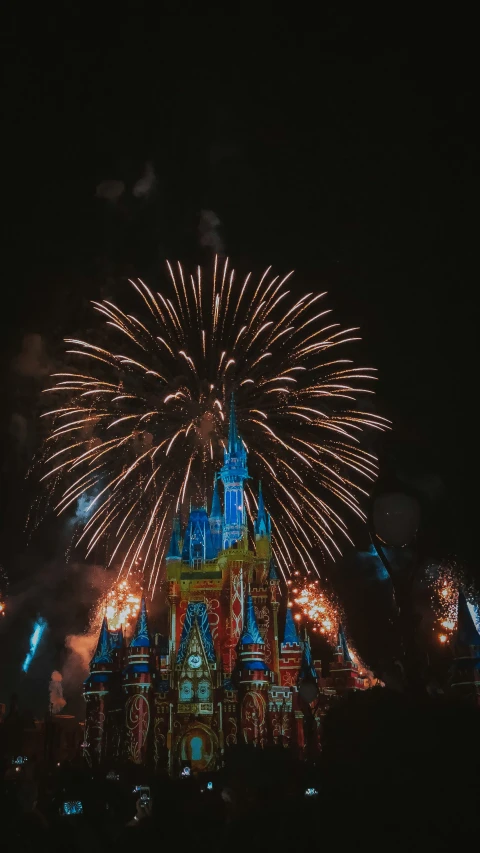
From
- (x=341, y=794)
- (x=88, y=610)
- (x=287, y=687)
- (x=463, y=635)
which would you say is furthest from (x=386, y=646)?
(x=341, y=794)

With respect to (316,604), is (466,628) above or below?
below

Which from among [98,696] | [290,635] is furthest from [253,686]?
[98,696]

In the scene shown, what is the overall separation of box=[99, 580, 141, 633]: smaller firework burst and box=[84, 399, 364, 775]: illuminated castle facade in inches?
311

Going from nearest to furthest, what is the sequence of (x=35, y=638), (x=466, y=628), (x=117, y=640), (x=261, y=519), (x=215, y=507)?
(x=466, y=628) < (x=117, y=640) < (x=261, y=519) < (x=215, y=507) < (x=35, y=638)

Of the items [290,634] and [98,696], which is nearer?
[98,696]

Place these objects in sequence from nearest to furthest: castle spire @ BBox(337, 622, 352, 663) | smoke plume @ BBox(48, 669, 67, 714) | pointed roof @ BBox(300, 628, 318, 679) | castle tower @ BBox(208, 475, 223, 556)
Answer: pointed roof @ BBox(300, 628, 318, 679), castle spire @ BBox(337, 622, 352, 663), castle tower @ BBox(208, 475, 223, 556), smoke plume @ BBox(48, 669, 67, 714)

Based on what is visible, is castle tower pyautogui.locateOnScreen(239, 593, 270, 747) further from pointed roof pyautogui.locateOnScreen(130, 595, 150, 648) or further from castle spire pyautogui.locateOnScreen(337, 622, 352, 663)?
castle spire pyautogui.locateOnScreen(337, 622, 352, 663)

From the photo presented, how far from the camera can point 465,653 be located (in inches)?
2135

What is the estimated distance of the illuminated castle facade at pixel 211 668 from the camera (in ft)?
196

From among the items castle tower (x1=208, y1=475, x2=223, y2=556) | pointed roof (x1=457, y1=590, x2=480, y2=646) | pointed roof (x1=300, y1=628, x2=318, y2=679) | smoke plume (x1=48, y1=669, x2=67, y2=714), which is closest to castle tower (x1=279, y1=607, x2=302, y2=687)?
pointed roof (x1=300, y1=628, x2=318, y2=679)

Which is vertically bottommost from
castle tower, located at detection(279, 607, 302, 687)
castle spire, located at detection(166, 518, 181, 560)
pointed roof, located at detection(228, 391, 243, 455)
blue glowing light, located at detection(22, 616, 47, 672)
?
castle tower, located at detection(279, 607, 302, 687)

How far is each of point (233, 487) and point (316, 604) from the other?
1779cm

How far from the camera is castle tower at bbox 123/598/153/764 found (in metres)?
58.7

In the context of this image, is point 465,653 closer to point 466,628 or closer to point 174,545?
point 466,628
